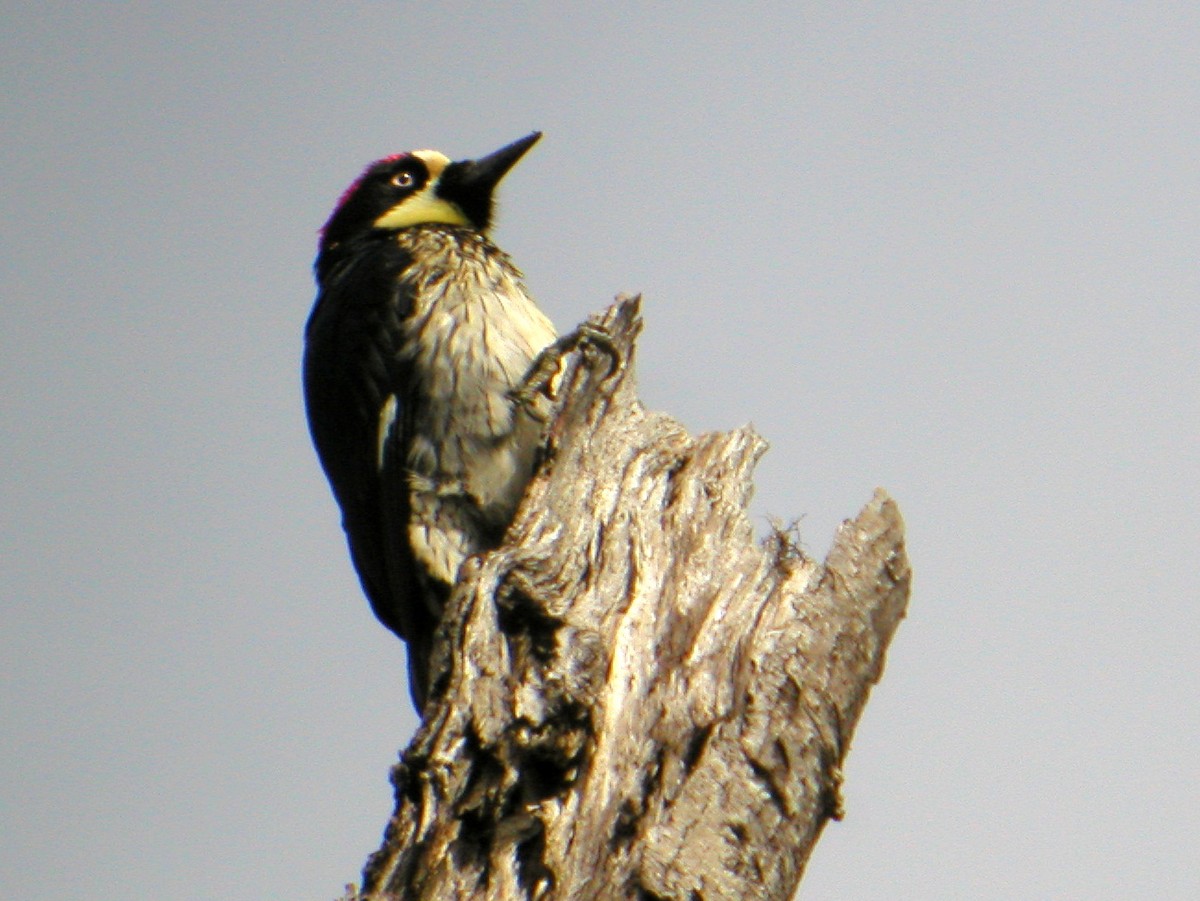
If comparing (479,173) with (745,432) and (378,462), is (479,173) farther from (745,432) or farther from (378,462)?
(745,432)

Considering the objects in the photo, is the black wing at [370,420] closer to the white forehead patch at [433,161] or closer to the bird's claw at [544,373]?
the bird's claw at [544,373]

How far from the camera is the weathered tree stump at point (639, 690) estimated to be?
269cm

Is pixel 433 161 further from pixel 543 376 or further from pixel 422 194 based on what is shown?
pixel 543 376

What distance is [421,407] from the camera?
4570mm

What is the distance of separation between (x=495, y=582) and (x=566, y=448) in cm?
66

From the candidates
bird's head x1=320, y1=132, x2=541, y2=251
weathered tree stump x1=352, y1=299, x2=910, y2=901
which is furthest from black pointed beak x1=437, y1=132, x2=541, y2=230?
weathered tree stump x1=352, y1=299, x2=910, y2=901

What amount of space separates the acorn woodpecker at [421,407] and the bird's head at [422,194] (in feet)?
1.55

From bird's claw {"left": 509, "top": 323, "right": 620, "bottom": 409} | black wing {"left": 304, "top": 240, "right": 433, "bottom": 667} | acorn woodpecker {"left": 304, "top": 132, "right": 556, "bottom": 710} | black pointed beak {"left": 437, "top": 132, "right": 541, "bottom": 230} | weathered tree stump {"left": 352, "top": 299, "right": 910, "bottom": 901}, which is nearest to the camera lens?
weathered tree stump {"left": 352, "top": 299, "right": 910, "bottom": 901}

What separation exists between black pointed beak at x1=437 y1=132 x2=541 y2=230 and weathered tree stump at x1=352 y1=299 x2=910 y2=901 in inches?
94.8

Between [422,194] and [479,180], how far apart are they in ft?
0.91

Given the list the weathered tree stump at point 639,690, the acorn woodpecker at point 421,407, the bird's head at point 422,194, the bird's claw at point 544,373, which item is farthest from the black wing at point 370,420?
the weathered tree stump at point 639,690

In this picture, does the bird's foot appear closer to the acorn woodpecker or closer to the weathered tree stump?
the acorn woodpecker

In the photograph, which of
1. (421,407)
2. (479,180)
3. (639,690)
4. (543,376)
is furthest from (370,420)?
(639,690)

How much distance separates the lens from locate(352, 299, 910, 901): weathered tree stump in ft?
8.82
